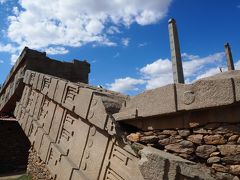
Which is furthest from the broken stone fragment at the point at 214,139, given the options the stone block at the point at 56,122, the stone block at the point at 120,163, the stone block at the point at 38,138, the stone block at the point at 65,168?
the stone block at the point at 38,138

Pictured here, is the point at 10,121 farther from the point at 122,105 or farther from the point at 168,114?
the point at 168,114

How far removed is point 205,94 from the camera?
3324mm

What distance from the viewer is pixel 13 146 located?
32.8ft

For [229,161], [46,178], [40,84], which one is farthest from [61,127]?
[229,161]

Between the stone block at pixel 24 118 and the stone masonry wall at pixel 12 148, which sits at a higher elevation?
the stone block at pixel 24 118

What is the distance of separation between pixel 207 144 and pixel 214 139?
12 cm

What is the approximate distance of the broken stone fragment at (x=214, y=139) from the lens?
3.27m

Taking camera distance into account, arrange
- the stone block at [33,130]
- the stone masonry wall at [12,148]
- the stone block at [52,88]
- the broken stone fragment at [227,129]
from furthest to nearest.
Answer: the stone masonry wall at [12,148] → the stone block at [33,130] → the stone block at [52,88] → the broken stone fragment at [227,129]

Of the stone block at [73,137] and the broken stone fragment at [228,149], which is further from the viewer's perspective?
the stone block at [73,137]

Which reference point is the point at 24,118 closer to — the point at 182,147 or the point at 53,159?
the point at 53,159

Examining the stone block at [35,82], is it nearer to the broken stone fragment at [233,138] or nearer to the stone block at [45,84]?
the stone block at [45,84]

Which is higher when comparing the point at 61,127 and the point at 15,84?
the point at 15,84

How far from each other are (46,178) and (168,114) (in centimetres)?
353

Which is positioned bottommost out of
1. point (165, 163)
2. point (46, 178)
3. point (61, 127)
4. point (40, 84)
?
point (46, 178)
